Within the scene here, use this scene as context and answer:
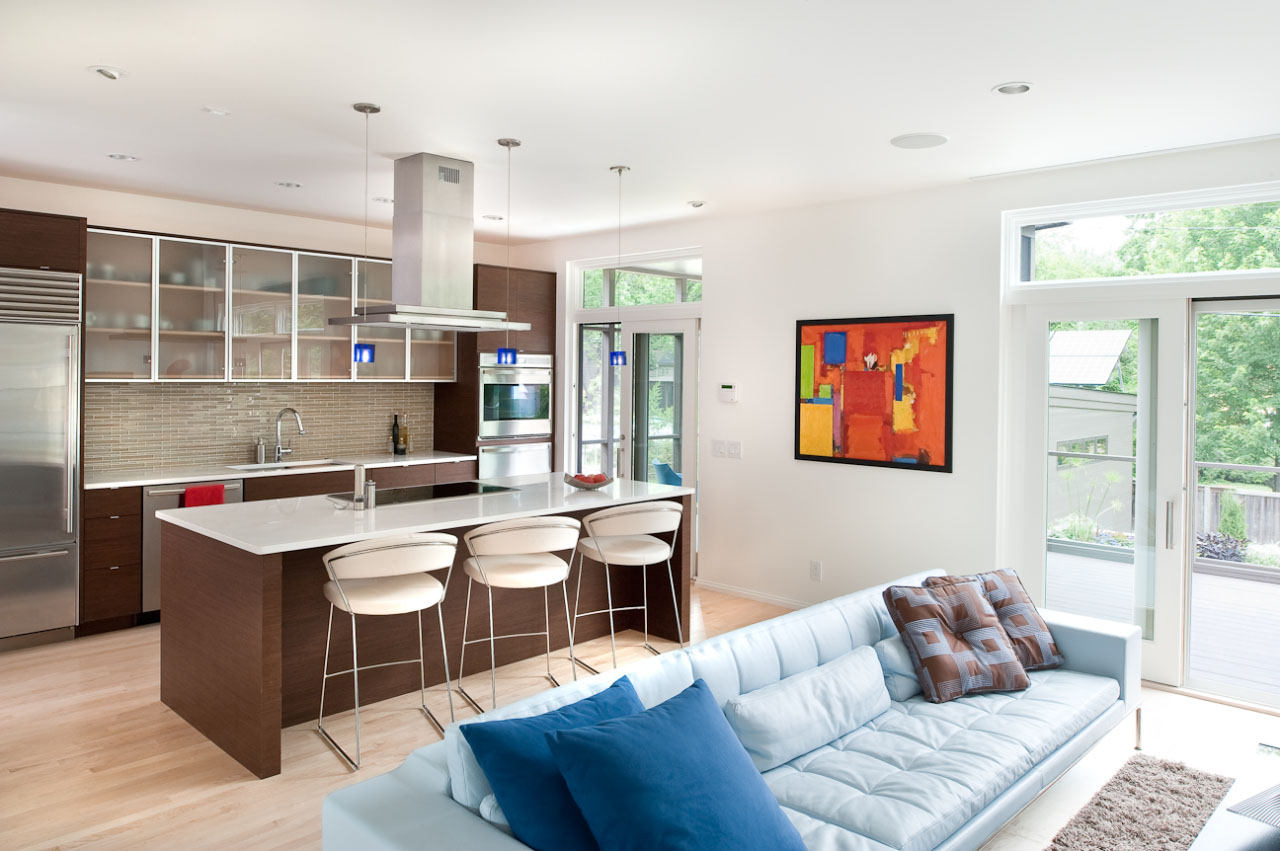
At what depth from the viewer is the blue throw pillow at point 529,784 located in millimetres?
1841

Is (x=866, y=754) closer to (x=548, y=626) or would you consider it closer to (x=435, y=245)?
(x=548, y=626)

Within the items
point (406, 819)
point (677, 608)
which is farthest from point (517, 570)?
point (406, 819)

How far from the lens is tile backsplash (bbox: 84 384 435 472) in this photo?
581 centimetres

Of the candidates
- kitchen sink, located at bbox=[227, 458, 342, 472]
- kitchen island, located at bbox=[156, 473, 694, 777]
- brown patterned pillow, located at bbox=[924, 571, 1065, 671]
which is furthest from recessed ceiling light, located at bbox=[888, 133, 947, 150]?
kitchen sink, located at bbox=[227, 458, 342, 472]

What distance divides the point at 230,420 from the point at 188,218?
150cm

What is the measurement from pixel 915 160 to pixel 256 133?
348cm

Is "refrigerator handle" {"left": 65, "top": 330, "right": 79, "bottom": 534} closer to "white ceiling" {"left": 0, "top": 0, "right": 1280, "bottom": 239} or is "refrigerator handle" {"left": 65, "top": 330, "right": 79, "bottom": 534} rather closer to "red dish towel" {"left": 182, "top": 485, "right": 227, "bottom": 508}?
"red dish towel" {"left": 182, "top": 485, "right": 227, "bottom": 508}

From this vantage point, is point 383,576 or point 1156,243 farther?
point 1156,243

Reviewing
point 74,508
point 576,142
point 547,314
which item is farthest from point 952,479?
point 74,508

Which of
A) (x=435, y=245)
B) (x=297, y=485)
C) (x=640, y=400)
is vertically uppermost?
(x=435, y=245)

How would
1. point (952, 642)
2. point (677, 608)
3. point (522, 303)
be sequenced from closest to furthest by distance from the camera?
1. point (952, 642)
2. point (677, 608)
3. point (522, 303)

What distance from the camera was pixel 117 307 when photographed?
5508mm

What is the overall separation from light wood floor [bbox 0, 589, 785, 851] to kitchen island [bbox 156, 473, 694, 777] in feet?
0.37

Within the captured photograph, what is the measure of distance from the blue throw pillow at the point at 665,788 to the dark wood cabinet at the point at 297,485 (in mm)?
4402
